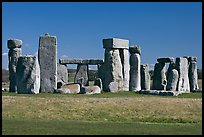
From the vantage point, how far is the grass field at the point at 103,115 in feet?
51.1

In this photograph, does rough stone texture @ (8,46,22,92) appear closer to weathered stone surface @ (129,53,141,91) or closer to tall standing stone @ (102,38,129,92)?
tall standing stone @ (102,38,129,92)

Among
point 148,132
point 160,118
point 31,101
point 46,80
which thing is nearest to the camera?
point 148,132

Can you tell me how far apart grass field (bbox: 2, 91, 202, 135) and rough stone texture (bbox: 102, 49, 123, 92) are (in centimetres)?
1006

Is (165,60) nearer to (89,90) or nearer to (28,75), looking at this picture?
(89,90)

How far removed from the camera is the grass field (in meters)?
15.6

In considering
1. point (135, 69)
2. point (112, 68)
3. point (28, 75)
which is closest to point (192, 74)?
point (135, 69)

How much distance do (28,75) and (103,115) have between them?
9083 mm

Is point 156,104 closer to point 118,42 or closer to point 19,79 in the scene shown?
point 19,79

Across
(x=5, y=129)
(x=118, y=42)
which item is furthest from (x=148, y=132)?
(x=118, y=42)

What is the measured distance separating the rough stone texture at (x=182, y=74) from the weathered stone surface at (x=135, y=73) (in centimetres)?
324

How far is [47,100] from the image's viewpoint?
22594 mm

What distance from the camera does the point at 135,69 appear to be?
1374 inches

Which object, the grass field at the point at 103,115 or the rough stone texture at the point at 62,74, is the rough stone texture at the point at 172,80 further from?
the grass field at the point at 103,115

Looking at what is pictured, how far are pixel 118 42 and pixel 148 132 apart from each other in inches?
784
